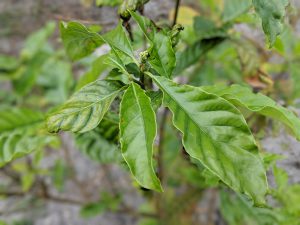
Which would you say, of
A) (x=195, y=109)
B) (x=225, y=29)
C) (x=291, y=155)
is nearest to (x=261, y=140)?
(x=291, y=155)

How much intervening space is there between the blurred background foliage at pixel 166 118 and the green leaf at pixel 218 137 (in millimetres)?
172

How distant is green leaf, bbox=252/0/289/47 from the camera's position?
626 millimetres

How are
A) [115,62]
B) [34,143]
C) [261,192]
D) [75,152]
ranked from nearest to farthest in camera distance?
[261,192]
[115,62]
[34,143]
[75,152]

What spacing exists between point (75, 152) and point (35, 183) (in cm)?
45

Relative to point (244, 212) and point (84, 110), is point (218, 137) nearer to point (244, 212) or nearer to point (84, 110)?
point (84, 110)

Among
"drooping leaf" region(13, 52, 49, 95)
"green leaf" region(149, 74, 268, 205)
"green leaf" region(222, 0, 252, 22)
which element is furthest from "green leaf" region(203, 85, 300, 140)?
"drooping leaf" region(13, 52, 49, 95)

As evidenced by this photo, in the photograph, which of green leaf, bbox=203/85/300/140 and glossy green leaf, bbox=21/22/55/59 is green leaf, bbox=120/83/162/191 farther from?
glossy green leaf, bbox=21/22/55/59

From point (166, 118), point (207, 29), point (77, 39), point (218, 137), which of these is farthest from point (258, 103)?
point (166, 118)

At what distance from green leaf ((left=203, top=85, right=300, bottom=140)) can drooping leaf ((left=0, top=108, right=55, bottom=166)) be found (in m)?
0.47

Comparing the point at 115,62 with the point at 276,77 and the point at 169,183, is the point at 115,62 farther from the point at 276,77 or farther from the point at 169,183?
the point at 169,183

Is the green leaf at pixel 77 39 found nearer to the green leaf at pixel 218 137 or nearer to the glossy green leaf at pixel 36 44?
the green leaf at pixel 218 137

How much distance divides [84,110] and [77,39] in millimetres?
176

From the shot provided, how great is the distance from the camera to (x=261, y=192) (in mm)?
568

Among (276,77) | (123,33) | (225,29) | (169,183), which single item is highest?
(123,33)
